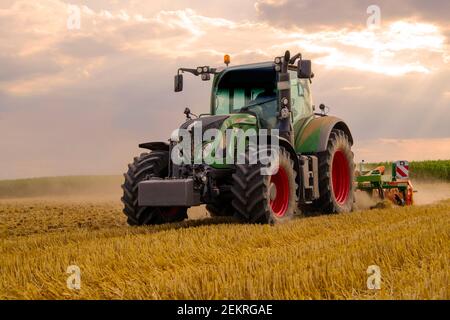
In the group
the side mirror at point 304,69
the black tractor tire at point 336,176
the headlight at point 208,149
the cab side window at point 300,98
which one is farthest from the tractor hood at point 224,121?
the black tractor tire at point 336,176

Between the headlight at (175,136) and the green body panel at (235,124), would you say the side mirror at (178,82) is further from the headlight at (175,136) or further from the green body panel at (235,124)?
the green body panel at (235,124)

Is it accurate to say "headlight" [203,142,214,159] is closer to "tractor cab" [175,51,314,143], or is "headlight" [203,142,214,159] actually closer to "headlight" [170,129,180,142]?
"headlight" [170,129,180,142]

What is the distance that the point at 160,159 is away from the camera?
9.33 metres

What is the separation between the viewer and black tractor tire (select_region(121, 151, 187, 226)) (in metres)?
9.16

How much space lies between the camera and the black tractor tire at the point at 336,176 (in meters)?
A: 10.4

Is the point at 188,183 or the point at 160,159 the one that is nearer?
the point at 188,183

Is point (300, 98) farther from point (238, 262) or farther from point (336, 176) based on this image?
point (238, 262)

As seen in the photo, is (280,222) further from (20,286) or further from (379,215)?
(20,286)

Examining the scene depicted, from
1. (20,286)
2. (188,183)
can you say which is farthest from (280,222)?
(20,286)

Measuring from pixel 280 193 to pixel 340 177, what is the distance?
8.98ft

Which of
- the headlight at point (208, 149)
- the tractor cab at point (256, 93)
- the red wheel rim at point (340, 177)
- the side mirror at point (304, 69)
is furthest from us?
the red wheel rim at point (340, 177)

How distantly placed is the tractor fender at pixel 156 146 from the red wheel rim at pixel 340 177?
11.7ft
